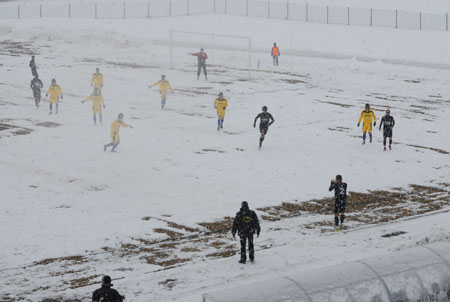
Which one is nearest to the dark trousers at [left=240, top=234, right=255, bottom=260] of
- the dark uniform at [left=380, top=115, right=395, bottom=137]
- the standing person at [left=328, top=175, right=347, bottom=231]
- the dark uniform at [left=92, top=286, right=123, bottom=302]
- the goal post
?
the standing person at [left=328, top=175, right=347, bottom=231]

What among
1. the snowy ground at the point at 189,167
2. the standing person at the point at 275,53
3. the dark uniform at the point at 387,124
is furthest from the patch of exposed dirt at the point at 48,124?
the standing person at the point at 275,53

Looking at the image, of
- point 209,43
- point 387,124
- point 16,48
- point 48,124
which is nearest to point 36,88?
point 48,124

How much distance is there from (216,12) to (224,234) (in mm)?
52621

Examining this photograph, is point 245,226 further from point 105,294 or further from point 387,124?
point 387,124

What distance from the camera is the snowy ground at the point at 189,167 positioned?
16.2 metres

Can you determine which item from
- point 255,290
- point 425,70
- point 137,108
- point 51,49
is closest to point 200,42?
point 51,49

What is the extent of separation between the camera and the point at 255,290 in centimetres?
1029

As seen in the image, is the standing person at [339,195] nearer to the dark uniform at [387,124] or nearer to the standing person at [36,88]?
the dark uniform at [387,124]

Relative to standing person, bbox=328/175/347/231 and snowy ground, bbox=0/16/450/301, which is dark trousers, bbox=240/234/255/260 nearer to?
snowy ground, bbox=0/16/450/301

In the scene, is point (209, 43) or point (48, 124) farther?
point (209, 43)

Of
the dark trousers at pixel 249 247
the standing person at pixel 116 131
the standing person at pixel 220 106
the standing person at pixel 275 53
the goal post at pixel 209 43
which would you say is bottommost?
the dark trousers at pixel 249 247

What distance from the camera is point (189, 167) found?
25094 mm

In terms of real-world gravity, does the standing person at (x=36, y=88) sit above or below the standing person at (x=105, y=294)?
above

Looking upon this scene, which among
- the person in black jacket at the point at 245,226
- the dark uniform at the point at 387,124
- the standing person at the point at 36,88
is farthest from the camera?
the standing person at the point at 36,88
